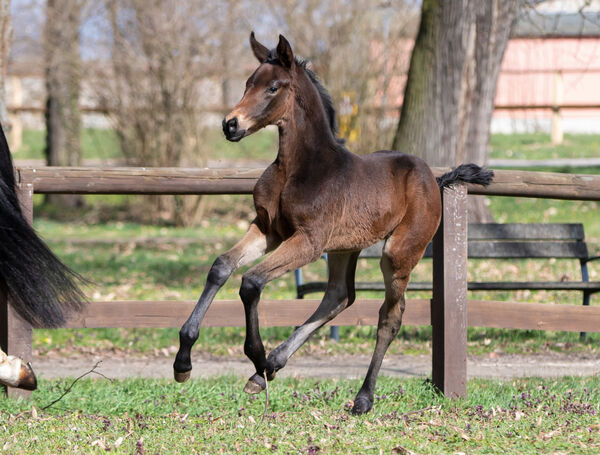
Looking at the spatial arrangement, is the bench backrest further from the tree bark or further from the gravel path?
the tree bark

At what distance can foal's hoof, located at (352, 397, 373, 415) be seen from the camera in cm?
484

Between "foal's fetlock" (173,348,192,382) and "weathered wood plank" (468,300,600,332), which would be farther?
"weathered wood plank" (468,300,600,332)

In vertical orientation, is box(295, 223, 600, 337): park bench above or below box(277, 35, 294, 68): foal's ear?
below

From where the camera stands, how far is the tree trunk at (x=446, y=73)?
1083cm

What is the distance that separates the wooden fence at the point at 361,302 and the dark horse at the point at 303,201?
859 millimetres

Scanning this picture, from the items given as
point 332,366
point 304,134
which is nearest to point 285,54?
point 304,134

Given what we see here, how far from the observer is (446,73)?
1095 centimetres

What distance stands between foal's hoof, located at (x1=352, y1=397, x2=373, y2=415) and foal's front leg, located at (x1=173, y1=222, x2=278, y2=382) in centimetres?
132

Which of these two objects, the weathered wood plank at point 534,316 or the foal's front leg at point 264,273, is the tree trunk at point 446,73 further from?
the foal's front leg at point 264,273

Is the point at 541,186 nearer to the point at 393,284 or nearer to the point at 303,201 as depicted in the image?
the point at 393,284

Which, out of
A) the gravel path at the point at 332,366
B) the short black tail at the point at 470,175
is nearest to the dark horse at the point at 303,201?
the short black tail at the point at 470,175

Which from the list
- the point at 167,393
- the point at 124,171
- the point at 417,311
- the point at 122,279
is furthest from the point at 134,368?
the point at 122,279

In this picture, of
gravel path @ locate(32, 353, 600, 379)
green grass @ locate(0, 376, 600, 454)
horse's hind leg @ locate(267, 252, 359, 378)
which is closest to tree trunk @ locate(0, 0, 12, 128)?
gravel path @ locate(32, 353, 600, 379)

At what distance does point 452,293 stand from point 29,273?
2.72 meters
